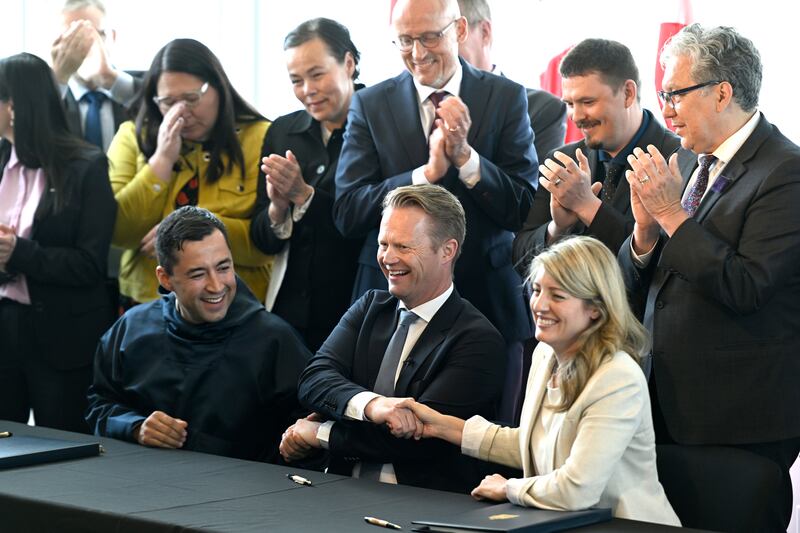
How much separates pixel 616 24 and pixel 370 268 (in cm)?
169

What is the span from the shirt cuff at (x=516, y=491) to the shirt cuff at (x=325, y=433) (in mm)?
698

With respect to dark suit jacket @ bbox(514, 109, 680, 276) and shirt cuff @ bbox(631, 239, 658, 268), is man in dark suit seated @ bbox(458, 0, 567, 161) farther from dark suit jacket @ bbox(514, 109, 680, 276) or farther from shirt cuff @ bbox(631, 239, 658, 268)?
shirt cuff @ bbox(631, 239, 658, 268)

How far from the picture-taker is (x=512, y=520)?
7.01ft

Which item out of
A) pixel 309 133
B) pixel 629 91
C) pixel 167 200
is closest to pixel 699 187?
pixel 629 91

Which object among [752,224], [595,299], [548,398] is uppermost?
[752,224]

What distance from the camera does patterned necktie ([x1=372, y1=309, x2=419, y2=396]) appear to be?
300cm

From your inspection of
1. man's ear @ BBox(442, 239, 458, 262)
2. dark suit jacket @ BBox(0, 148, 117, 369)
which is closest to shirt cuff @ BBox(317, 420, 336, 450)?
man's ear @ BBox(442, 239, 458, 262)

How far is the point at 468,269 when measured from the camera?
11.6ft

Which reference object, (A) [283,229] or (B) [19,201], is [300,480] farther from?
(B) [19,201]

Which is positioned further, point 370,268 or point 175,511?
point 370,268

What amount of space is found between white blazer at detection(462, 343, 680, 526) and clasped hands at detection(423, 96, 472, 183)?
109cm

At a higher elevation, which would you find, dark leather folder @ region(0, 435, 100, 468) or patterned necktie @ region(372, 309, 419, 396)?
patterned necktie @ region(372, 309, 419, 396)

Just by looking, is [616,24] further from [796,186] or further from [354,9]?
[796,186]

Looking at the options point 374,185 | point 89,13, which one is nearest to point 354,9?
point 89,13
